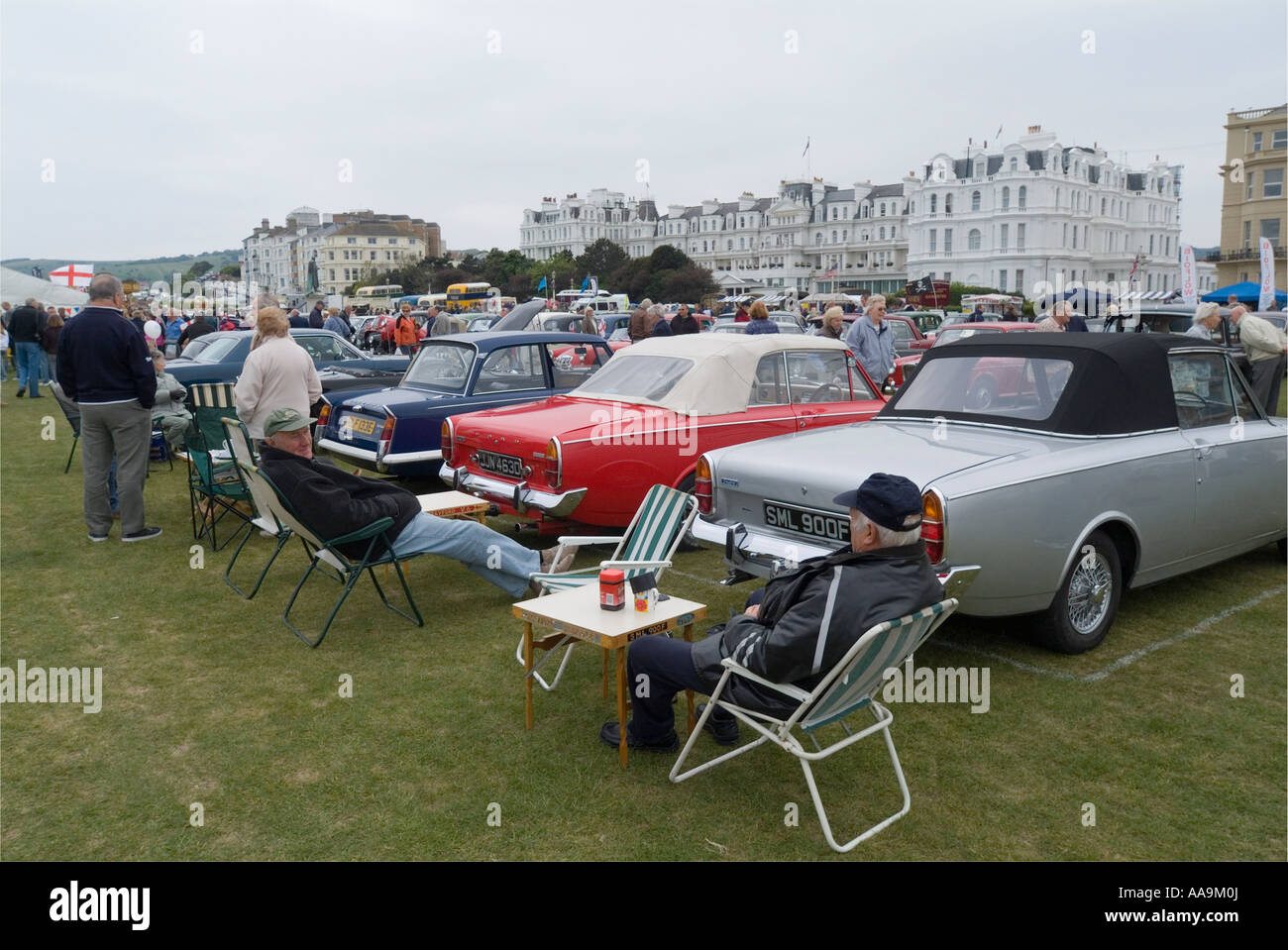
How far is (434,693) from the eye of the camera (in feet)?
16.6

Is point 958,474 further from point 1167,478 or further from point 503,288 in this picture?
point 503,288

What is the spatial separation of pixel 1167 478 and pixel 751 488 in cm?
247

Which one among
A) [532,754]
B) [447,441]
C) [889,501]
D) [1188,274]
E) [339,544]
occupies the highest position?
[1188,274]

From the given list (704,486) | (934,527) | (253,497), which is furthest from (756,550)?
(253,497)

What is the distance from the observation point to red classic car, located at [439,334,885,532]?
7.04 meters

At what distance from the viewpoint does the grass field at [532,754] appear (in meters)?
3.68

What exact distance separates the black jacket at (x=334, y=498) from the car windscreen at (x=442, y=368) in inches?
146

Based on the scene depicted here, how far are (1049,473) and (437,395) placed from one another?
636 centimetres

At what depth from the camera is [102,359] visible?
7680mm

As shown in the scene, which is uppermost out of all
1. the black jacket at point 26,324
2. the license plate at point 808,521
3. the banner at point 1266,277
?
the banner at point 1266,277

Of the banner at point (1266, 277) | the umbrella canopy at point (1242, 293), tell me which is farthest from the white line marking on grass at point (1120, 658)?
the umbrella canopy at point (1242, 293)

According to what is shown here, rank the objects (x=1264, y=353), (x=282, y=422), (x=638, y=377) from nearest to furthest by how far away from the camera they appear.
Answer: (x=282, y=422) < (x=638, y=377) < (x=1264, y=353)

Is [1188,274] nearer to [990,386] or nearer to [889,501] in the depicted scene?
[990,386]

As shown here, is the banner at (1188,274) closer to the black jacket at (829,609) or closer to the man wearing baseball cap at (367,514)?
the man wearing baseball cap at (367,514)
